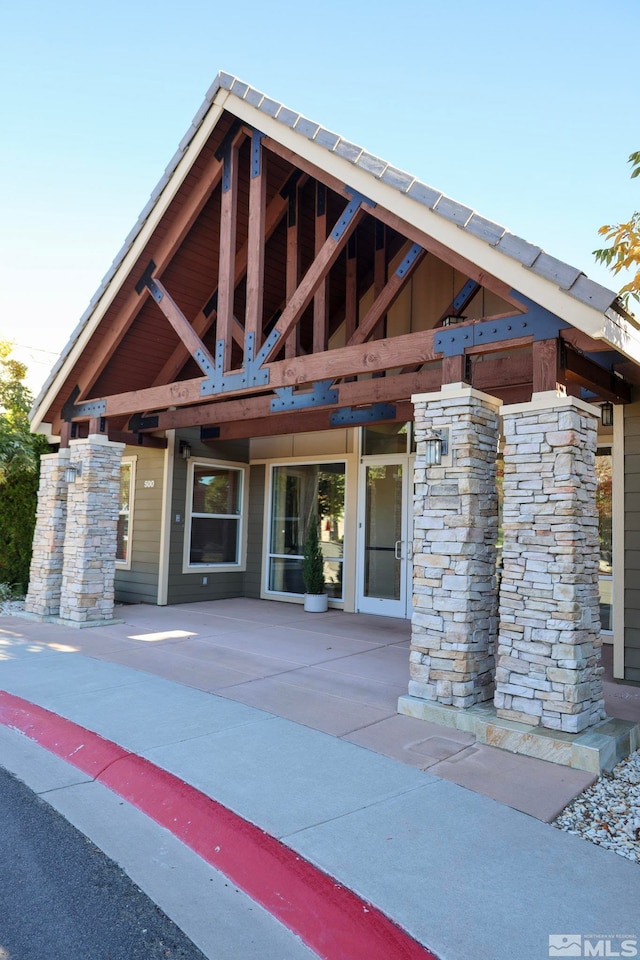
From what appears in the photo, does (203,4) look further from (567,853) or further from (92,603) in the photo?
(567,853)

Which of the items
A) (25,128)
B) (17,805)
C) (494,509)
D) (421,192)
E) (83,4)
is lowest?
(17,805)

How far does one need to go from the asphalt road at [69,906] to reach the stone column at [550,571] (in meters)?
2.65

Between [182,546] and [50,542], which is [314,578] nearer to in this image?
[182,546]

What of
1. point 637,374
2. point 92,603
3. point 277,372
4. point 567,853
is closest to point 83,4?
point 277,372

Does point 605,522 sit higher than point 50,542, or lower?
higher

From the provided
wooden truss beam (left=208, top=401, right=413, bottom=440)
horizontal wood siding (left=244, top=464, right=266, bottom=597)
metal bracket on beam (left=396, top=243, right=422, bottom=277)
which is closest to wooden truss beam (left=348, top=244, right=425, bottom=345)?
metal bracket on beam (left=396, top=243, right=422, bottom=277)

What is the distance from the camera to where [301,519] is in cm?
1073

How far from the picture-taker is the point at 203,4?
815cm

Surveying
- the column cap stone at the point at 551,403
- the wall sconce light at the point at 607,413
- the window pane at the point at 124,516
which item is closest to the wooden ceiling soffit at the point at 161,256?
the window pane at the point at 124,516

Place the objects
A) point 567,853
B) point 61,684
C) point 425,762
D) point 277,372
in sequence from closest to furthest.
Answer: point 567,853, point 425,762, point 61,684, point 277,372

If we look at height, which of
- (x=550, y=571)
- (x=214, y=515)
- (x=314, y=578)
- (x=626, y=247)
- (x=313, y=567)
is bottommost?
(x=314, y=578)

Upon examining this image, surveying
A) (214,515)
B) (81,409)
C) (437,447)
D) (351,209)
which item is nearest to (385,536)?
(214,515)

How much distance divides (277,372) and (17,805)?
412 centimetres

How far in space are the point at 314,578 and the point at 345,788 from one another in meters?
6.42
